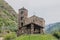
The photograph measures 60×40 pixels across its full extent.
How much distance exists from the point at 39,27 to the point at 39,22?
222 centimetres

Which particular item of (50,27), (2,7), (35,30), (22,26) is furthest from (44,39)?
(2,7)

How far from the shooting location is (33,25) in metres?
40.2

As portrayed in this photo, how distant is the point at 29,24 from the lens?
4000 centimetres

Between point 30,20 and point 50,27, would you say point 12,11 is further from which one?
point 50,27

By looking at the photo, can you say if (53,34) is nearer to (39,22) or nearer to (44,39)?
(44,39)

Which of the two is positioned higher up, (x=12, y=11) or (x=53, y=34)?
(x=12, y=11)

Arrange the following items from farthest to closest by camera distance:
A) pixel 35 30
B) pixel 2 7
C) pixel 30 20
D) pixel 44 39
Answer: pixel 2 7 < pixel 30 20 < pixel 35 30 < pixel 44 39

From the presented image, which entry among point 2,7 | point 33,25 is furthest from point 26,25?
point 2,7

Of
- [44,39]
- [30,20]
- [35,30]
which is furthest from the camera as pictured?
[30,20]

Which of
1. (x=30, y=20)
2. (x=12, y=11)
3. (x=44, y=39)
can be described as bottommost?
(x=44, y=39)

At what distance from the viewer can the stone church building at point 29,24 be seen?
39.3 metres

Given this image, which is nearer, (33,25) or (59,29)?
(59,29)

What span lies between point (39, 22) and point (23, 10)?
3334mm

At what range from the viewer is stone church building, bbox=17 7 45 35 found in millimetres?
39303
